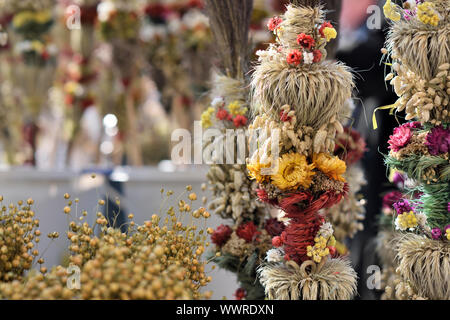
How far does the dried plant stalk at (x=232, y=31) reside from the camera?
185 cm

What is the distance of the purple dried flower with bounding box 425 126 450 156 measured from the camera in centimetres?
145

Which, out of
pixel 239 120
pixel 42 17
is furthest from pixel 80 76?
pixel 239 120

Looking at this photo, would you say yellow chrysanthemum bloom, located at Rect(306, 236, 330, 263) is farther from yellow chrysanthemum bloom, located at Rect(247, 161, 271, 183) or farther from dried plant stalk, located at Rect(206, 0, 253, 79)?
dried plant stalk, located at Rect(206, 0, 253, 79)

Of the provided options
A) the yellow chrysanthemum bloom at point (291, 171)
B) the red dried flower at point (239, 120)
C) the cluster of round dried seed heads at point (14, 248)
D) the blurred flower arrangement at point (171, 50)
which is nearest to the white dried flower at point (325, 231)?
the yellow chrysanthemum bloom at point (291, 171)

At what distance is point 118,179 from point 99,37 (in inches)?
51.9

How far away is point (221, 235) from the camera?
6.13ft

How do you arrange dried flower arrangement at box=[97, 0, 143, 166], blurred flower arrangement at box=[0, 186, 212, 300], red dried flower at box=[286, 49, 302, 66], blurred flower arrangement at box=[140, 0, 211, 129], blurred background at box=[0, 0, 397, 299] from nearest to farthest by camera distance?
blurred flower arrangement at box=[0, 186, 212, 300], red dried flower at box=[286, 49, 302, 66], blurred background at box=[0, 0, 397, 299], dried flower arrangement at box=[97, 0, 143, 166], blurred flower arrangement at box=[140, 0, 211, 129]

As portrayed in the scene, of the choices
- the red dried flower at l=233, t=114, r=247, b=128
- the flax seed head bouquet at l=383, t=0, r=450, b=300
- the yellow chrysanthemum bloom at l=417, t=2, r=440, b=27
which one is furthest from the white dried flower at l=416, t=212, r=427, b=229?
the red dried flower at l=233, t=114, r=247, b=128

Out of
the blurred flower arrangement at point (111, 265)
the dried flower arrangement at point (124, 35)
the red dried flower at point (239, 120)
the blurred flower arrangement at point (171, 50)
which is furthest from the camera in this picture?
the blurred flower arrangement at point (171, 50)

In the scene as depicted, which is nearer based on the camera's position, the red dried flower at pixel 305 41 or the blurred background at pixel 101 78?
the red dried flower at pixel 305 41

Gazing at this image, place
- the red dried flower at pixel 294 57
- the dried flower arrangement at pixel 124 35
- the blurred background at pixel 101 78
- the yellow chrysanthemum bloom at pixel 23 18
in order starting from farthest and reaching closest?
the dried flower arrangement at pixel 124 35 → the yellow chrysanthemum bloom at pixel 23 18 → the blurred background at pixel 101 78 → the red dried flower at pixel 294 57

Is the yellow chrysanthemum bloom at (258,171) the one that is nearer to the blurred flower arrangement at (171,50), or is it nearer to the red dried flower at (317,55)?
the red dried flower at (317,55)

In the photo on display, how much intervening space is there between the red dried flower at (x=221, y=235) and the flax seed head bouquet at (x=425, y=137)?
0.60m

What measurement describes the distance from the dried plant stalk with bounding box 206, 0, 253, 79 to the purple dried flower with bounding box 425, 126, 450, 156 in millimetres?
666
